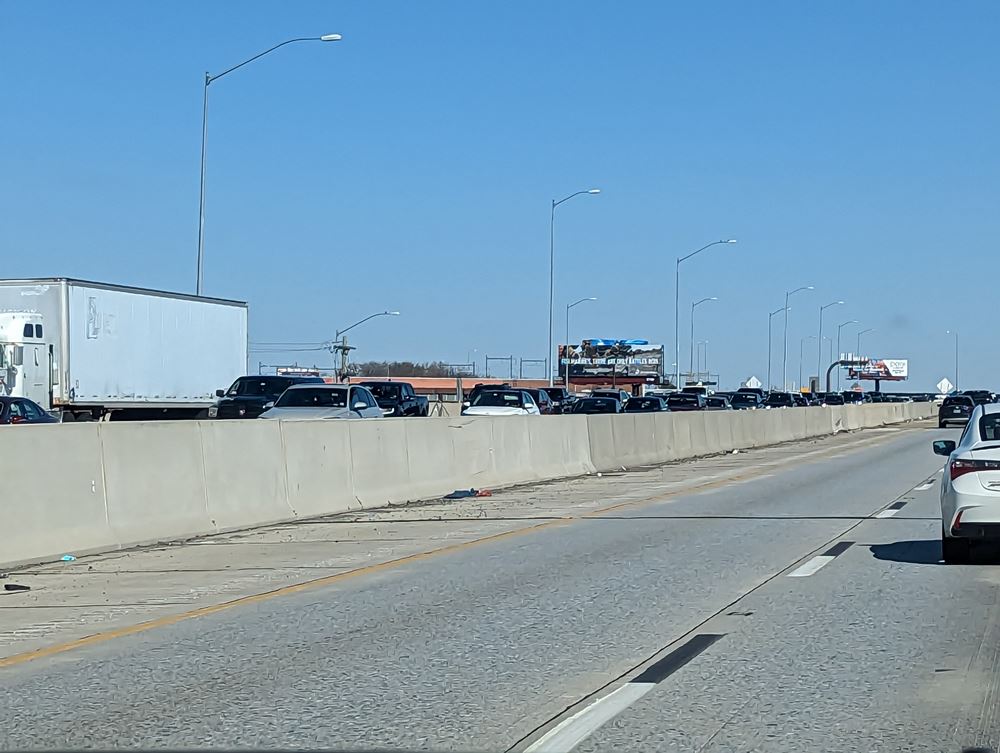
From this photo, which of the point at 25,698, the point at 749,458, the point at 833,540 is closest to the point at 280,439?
the point at 833,540

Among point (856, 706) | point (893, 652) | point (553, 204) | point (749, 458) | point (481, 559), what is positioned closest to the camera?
point (856, 706)

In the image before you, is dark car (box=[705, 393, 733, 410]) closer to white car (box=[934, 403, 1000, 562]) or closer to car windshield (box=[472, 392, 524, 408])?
car windshield (box=[472, 392, 524, 408])

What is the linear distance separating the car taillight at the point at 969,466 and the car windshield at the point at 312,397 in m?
17.2

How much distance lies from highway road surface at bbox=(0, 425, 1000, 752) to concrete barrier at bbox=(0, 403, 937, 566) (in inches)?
20.0

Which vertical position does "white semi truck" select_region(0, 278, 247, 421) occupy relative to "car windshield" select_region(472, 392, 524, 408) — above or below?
above

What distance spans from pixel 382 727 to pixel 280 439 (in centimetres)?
1068

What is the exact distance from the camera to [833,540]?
15.6 meters

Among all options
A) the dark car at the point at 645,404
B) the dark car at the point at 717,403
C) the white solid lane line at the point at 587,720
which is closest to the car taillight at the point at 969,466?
the white solid lane line at the point at 587,720

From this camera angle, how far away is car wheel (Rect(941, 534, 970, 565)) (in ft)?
42.7

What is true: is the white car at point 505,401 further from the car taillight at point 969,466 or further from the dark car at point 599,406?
the car taillight at point 969,466

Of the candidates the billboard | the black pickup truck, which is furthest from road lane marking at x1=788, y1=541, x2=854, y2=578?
the billboard

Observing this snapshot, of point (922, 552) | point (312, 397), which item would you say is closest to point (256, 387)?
point (312, 397)

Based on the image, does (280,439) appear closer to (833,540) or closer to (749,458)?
(833,540)

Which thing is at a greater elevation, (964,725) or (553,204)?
(553,204)
